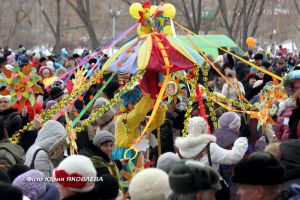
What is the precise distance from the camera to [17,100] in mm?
10461

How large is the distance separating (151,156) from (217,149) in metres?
2.75

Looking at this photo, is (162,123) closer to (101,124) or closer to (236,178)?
(101,124)

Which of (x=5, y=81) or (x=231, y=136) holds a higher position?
(x=5, y=81)

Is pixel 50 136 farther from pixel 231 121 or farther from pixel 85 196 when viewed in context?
pixel 85 196

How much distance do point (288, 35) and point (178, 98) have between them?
4934cm

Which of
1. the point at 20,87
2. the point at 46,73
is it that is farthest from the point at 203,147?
the point at 46,73

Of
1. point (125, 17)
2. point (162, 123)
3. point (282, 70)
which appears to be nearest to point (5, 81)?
point (162, 123)

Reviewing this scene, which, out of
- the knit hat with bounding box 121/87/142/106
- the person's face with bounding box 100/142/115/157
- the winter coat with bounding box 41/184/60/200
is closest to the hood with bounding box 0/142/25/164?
the person's face with bounding box 100/142/115/157

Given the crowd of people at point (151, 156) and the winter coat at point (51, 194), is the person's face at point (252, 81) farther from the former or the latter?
the winter coat at point (51, 194)

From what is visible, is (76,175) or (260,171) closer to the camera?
(260,171)

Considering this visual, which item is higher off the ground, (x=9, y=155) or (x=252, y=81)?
(x=9, y=155)

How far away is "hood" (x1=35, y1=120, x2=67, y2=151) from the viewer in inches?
316

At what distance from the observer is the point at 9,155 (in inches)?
299

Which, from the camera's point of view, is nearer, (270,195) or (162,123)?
(270,195)
